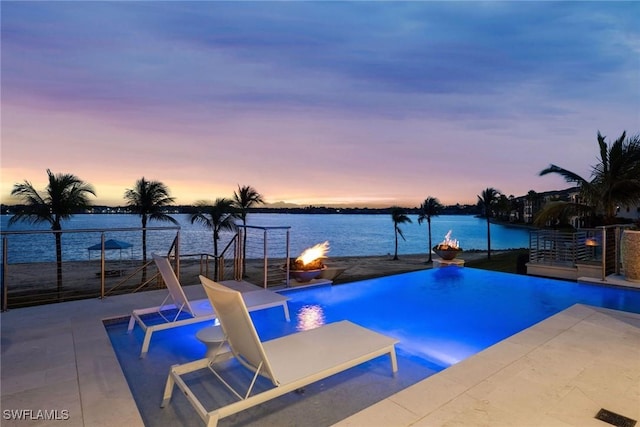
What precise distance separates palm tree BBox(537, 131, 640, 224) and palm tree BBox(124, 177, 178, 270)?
18.4 m

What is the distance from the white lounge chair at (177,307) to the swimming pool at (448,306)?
0.64 metres

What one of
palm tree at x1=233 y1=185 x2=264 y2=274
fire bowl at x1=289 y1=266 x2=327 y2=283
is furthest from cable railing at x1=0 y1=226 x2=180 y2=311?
palm tree at x1=233 y1=185 x2=264 y2=274

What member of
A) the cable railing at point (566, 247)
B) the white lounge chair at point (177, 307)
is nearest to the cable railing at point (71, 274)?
the white lounge chair at point (177, 307)

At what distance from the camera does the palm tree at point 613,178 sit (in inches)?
353

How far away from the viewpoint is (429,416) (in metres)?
2.25

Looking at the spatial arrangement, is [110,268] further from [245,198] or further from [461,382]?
[461,382]

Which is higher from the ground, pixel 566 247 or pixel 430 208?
pixel 430 208

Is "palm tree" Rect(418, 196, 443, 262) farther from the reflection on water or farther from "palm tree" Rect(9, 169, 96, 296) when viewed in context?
the reflection on water

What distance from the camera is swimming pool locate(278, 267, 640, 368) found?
436cm

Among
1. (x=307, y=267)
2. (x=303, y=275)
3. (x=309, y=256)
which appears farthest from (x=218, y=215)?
(x=303, y=275)

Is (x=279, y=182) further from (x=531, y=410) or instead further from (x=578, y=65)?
(x=531, y=410)

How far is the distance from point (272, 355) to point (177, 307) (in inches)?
79.6

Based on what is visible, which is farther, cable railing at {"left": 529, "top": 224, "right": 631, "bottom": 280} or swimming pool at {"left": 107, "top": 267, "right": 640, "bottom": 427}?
cable railing at {"left": 529, "top": 224, "right": 631, "bottom": 280}

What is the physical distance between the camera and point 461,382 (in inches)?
106
